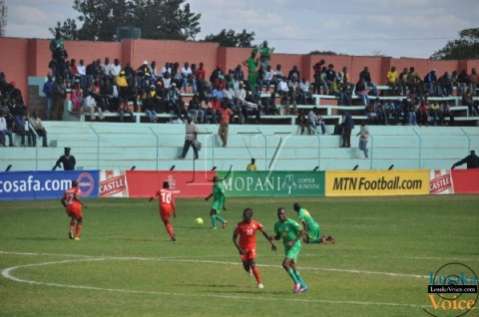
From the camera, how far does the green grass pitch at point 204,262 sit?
22641 millimetres

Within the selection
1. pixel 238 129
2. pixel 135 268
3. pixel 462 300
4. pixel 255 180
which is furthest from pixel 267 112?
pixel 462 300

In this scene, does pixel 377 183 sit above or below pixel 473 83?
below

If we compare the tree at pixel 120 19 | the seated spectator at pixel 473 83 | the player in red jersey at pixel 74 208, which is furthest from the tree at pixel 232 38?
the player in red jersey at pixel 74 208

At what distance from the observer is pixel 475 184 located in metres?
64.5

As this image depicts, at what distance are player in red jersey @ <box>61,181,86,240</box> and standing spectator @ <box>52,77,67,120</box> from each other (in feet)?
69.5

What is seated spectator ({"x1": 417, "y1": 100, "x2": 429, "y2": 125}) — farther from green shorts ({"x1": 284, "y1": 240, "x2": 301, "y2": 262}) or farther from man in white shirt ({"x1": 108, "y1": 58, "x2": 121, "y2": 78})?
green shorts ({"x1": 284, "y1": 240, "x2": 301, "y2": 262})

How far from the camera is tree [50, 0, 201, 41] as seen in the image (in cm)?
10381

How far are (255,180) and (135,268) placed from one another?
94.6ft

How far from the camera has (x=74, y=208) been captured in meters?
36.0

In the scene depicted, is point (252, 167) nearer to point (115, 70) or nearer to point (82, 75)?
point (115, 70)

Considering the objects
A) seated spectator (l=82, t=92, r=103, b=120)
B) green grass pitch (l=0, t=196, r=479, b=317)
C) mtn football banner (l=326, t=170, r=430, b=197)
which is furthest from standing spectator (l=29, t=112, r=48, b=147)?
mtn football banner (l=326, t=170, r=430, b=197)

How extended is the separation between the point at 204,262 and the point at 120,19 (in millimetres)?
76180

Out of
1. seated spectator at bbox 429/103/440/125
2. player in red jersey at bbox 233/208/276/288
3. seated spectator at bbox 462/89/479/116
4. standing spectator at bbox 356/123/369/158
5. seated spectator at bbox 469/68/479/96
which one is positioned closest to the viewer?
player in red jersey at bbox 233/208/276/288

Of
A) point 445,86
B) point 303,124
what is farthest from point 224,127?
point 445,86
